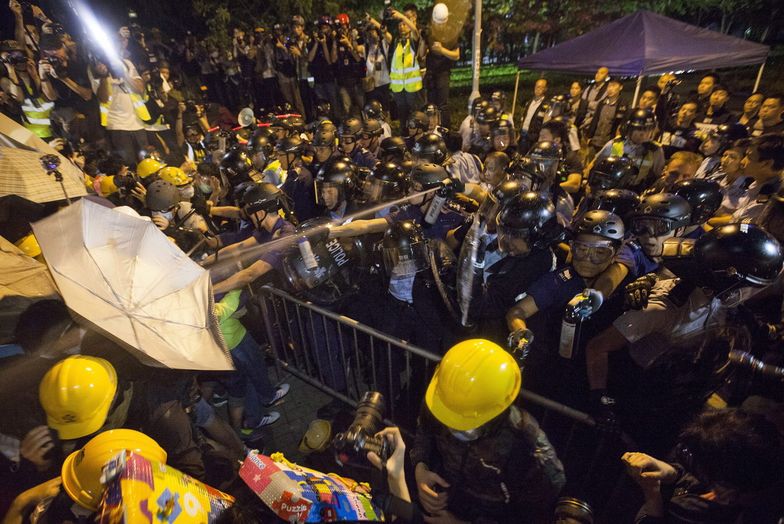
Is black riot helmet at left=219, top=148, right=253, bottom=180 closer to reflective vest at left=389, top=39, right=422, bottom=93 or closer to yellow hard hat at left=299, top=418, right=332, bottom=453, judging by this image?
yellow hard hat at left=299, top=418, right=332, bottom=453

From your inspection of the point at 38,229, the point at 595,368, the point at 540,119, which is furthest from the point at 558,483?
the point at 540,119

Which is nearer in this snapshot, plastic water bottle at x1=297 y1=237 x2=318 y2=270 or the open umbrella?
the open umbrella

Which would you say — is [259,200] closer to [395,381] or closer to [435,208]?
[435,208]

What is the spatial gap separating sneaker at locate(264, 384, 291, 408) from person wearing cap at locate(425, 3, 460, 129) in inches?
375

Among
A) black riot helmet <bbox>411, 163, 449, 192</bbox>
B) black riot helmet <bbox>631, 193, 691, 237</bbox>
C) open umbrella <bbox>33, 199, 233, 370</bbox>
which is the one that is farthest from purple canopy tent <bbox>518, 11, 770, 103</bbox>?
open umbrella <bbox>33, 199, 233, 370</bbox>

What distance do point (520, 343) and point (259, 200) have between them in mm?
3169

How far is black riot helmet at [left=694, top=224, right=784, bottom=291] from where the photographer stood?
→ 263 centimetres

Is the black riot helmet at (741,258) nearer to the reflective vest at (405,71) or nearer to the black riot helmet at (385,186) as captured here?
the black riot helmet at (385,186)

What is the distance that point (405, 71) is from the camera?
11.4 metres

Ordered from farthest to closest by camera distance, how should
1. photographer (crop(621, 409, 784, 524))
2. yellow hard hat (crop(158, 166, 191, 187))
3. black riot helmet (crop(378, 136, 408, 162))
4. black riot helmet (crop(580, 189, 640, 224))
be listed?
black riot helmet (crop(378, 136, 408, 162)) < yellow hard hat (crop(158, 166, 191, 187)) < black riot helmet (crop(580, 189, 640, 224)) < photographer (crop(621, 409, 784, 524))

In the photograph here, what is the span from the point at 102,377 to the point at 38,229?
54.4 inches

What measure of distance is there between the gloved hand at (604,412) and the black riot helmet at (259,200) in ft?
12.2

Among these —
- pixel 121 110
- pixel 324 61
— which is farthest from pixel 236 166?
pixel 324 61

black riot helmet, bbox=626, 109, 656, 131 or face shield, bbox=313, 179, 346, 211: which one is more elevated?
black riot helmet, bbox=626, 109, 656, 131
